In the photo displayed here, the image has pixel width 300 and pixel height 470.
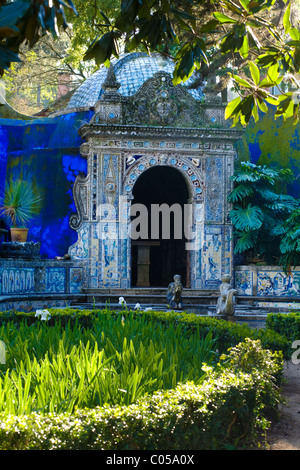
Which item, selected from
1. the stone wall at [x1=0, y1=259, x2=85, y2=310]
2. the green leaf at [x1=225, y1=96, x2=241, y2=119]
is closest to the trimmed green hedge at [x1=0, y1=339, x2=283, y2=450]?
the green leaf at [x1=225, y1=96, x2=241, y2=119]

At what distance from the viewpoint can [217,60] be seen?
15203mm

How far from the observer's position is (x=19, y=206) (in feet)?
48.0

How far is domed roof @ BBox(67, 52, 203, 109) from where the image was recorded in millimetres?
16812

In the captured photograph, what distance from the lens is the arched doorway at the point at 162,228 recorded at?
1652 cm

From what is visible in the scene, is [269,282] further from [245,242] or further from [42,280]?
[42,280]

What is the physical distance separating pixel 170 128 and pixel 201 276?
3.72 metres

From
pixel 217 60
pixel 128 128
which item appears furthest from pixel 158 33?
pixel 217 60

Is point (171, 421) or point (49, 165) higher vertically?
point (49, 165)

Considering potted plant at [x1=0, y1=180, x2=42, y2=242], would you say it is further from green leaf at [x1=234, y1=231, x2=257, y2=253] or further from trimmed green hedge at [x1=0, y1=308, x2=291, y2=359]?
trimmed green hedge at [x1=0, y1=308, x2=291, y2=359]

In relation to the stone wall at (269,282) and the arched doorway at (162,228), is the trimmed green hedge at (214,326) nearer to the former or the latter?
the stone wall at (269,282)

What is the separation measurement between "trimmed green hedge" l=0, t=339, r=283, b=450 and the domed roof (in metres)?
12.8

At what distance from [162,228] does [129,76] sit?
459cm

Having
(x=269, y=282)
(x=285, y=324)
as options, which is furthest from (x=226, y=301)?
(x=269, y=282)
